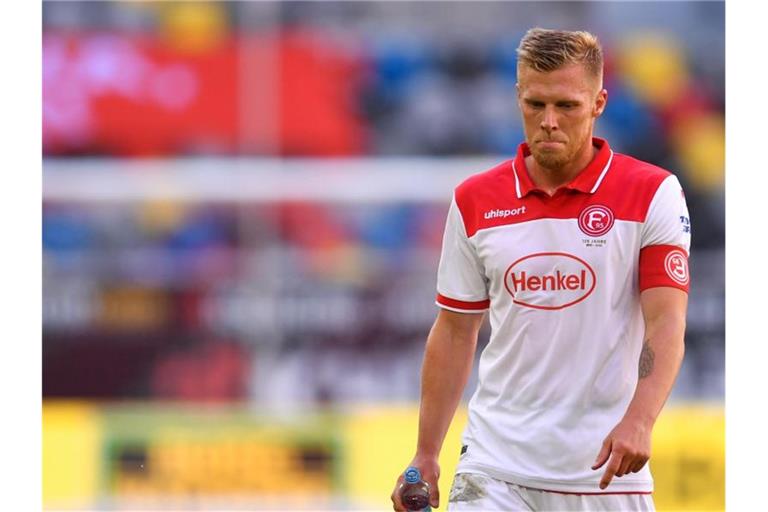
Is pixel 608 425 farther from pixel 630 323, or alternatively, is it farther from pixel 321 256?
pixel 321 256

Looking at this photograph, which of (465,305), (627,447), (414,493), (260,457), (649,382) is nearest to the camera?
(627,447)

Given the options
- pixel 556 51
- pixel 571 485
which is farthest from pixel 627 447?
pixel 556 51

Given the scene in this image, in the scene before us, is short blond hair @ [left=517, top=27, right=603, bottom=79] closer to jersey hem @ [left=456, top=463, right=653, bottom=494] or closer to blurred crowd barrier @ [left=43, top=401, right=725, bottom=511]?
jersey hem @ [left=456, top=463, right=653, bottom=494]

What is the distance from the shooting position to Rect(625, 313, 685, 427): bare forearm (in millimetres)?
3865

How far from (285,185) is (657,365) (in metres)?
7.50

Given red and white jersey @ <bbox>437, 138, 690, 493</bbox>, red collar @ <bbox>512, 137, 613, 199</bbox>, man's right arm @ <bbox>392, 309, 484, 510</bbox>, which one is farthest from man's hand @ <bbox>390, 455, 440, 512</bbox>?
red collar @ <bbox>512, 137, 613, 199</bbox>

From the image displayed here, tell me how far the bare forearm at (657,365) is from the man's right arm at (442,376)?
599mm

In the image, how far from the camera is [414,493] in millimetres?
4258

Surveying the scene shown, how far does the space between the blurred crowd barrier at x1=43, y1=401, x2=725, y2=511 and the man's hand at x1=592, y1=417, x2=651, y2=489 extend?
5703 mm

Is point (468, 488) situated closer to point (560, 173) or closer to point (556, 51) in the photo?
point (560, 173)

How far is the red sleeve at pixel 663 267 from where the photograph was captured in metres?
4.01
